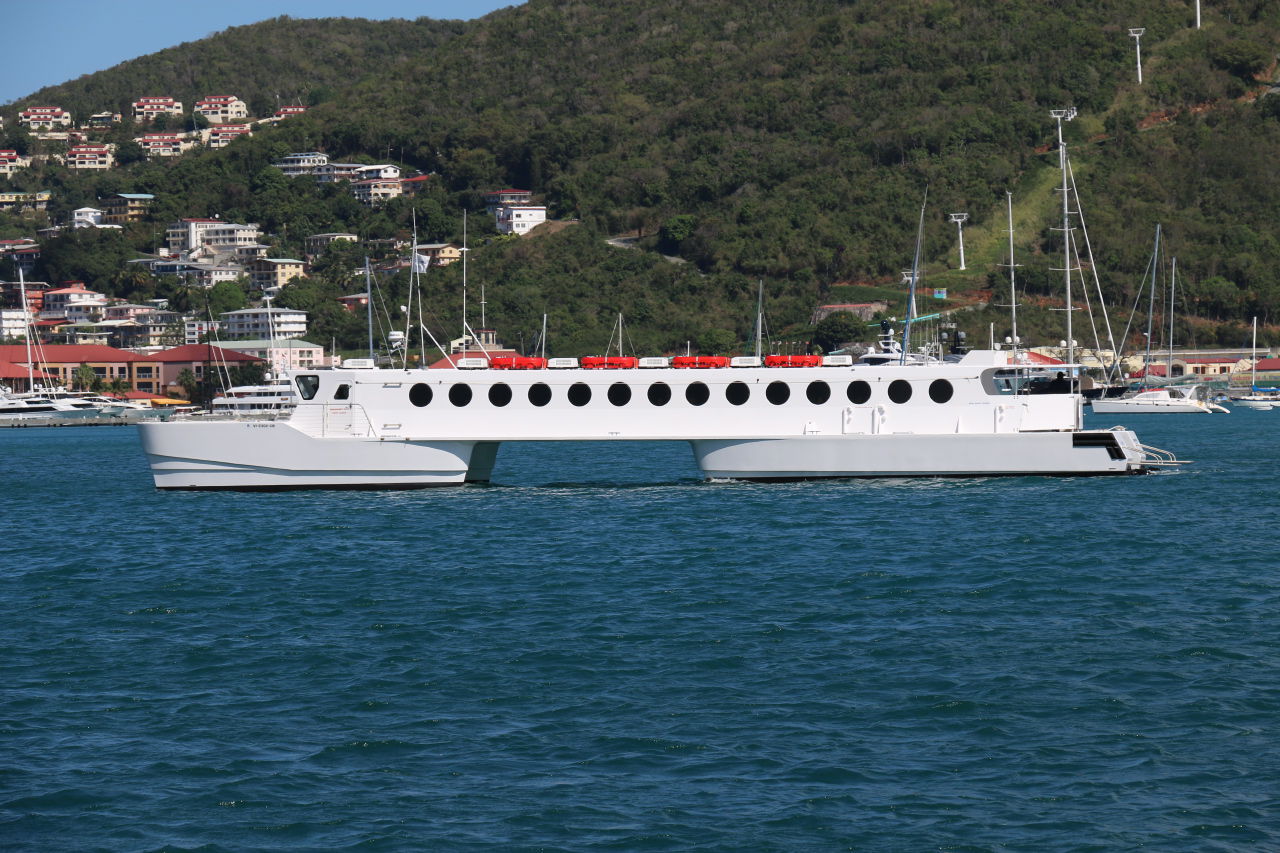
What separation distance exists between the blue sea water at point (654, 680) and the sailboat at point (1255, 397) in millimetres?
76009

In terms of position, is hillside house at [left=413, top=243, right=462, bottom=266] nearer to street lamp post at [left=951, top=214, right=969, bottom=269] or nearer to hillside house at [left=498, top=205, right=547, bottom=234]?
hillside house at [left=498, top=205, right=547, bottom=234]

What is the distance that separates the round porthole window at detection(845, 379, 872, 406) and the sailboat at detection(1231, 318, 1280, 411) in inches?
2963

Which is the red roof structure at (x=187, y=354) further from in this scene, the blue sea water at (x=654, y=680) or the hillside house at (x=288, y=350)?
the blue sea water at (x=654, y=680)

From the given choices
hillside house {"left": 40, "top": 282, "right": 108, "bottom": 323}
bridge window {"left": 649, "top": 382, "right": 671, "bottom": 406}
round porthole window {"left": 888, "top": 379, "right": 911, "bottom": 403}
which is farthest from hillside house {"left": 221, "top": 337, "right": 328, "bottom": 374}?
round porthole window {"left": 888, "top": 379, "right": 911, "bottom": 403}

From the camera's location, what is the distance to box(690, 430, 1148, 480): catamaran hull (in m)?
37.1

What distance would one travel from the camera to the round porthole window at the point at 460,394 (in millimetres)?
38156

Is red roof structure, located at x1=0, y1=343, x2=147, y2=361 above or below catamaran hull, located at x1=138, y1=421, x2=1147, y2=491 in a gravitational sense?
above

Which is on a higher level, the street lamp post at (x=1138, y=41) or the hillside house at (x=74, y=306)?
the street lamp post at (x=1138, y=41)

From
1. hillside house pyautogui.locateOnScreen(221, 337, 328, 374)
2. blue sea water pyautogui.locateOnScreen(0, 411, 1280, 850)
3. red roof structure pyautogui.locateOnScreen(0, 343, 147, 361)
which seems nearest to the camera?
blue sea water pyautogui.locateOnScreen(0, 411, 1280, 850)

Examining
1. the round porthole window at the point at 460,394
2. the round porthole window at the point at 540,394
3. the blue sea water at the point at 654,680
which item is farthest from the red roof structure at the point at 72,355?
the blue sea water at the point at 654,680

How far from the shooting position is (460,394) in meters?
38.2

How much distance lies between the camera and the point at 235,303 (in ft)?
618

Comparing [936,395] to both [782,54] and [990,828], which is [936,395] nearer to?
[990,828]

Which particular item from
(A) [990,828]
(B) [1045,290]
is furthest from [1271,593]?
(B) [1045,290]
